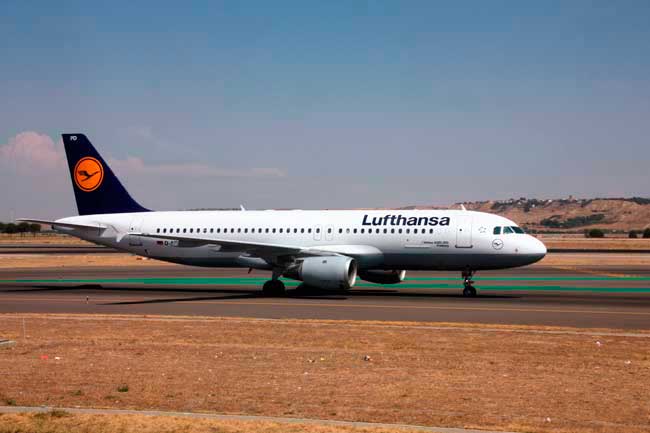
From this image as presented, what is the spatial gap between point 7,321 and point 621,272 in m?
40.8

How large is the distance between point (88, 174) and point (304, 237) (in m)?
13.8

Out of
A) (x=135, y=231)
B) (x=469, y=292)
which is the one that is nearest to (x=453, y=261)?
(x=469, y=292)

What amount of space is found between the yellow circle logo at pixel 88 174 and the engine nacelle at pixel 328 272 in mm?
15115

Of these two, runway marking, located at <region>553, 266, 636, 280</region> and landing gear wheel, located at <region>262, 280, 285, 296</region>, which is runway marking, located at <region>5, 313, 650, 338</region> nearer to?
landing gear wheel, located at <region>262, 280, 285, 296</region>

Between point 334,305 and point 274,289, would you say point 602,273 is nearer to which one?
point 274,289

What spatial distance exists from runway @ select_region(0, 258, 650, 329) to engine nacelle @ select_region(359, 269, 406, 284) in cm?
60

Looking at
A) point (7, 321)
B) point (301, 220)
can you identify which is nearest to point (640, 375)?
point (7, 321)

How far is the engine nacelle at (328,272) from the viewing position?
32.4 metres

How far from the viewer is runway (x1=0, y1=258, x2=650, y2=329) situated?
2550 cm

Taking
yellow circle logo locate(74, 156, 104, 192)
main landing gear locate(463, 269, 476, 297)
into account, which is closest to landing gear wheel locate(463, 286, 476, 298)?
main landing gear locate(463, 269, 476, 297)

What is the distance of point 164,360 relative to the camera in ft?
53.0

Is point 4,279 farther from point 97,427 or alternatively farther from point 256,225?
point 97,427

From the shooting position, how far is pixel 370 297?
33.4m

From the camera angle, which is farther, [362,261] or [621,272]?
[621,272]
